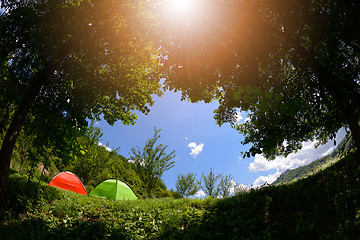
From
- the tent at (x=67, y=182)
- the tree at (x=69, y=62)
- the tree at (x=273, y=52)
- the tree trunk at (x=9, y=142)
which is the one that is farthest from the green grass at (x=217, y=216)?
the tent at (x=67, y=182)

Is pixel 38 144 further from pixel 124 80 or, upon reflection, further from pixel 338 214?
pixel 338 214

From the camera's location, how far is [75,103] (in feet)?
27.0

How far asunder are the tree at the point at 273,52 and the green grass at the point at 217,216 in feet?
6.16

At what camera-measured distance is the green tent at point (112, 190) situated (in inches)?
540

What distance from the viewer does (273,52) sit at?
6.20 metres

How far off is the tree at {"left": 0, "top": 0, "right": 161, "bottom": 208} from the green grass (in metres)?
1.48

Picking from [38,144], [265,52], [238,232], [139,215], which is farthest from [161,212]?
[265,52]

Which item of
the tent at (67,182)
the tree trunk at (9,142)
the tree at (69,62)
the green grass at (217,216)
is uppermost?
the tree at (69,62)

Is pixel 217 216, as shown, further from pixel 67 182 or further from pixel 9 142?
pixel 67 182

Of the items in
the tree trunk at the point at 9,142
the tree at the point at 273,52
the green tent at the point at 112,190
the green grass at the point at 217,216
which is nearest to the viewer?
the tree at the point at 273,52

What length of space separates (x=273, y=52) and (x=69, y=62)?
24.7ft

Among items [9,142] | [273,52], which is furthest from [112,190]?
[273,52]

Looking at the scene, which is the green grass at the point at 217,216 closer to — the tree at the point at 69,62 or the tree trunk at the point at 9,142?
the tree trunk at the point at 9,142

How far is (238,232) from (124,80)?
24.3 ft
